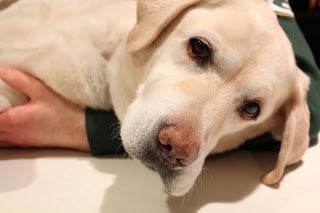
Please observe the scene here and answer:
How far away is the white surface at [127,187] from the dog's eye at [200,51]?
0.30 meters

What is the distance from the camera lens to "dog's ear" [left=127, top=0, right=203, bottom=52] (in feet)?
3.39

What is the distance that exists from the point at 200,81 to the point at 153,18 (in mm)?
188

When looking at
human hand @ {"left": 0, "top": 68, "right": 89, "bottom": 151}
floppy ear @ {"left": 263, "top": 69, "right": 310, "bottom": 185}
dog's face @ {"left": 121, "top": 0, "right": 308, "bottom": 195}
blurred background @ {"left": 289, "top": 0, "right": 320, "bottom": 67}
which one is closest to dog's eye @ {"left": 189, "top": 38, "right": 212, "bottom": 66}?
dog's face @ {"left": 121, "top": 0, "right": 308, "bottom": 195}

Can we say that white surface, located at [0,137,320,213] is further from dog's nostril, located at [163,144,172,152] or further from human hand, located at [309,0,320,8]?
human hand, located at [309,0,320,8]

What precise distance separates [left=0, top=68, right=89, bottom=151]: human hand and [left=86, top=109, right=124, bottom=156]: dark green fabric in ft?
0.08

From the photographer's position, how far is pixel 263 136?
3.97ft

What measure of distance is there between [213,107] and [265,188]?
0.97 ft

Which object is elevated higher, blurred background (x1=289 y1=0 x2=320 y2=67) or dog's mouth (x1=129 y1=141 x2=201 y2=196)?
dog's mouth (x1=129 y1=141 x2=201 y2=196)

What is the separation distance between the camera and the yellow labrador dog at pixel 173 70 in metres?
0.93

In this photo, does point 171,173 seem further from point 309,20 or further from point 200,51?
point 309,20

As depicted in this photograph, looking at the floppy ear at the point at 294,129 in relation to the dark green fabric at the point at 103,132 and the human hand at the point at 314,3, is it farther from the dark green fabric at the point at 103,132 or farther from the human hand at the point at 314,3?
the human hand at the point at 314,3

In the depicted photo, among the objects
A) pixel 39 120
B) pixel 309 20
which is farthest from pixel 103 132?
pixel 309 20

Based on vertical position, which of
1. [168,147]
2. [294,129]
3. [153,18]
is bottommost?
[294,129]

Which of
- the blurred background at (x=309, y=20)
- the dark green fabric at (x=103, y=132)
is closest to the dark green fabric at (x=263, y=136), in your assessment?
the dark green fabric at (x=103, y=132)
